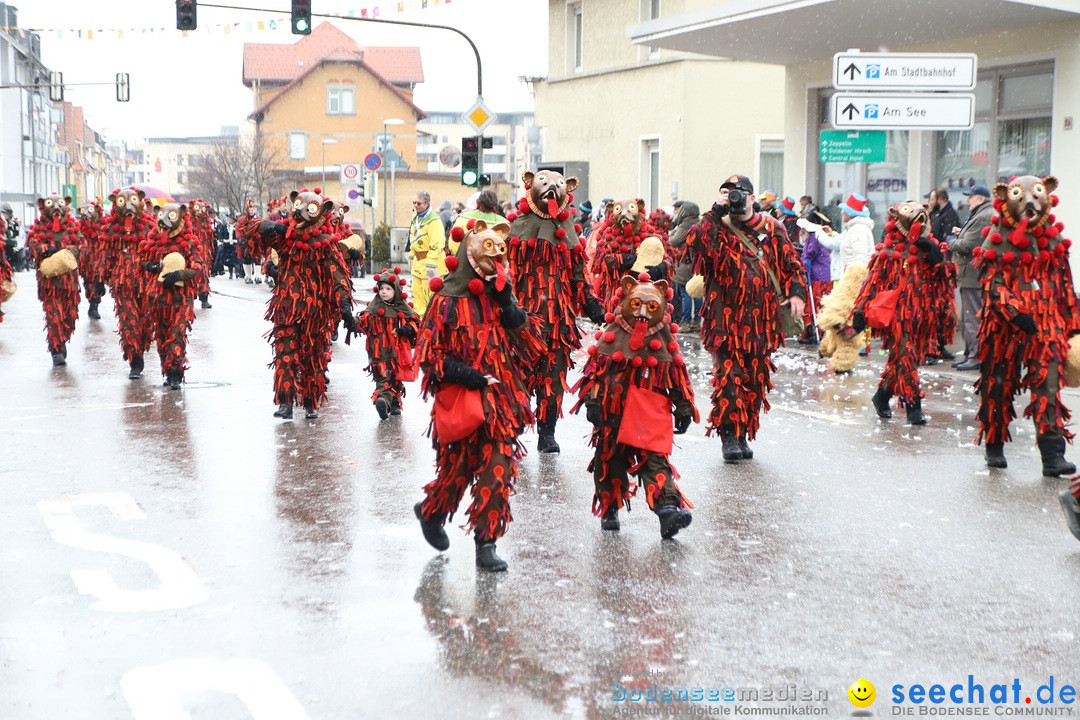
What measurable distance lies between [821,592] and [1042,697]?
1.40 meters

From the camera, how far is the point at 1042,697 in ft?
15.5

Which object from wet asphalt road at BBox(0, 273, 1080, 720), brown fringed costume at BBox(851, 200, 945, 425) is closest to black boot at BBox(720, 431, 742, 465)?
wet asphalt road at BBox(0, 273, 1080, 720)

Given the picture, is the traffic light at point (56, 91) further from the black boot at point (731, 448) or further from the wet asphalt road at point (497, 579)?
the black boot at point (731, 448)

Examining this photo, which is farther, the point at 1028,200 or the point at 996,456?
the point at 996,456

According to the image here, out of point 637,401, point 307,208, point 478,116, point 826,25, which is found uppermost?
point 826,25

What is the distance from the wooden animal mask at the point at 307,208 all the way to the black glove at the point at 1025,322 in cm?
536

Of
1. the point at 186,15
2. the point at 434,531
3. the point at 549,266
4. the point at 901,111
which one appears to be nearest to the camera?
the point at 434,531

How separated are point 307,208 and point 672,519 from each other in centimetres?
502

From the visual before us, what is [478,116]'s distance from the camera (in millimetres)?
23234

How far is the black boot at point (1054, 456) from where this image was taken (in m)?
8.61

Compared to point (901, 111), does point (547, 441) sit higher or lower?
lower

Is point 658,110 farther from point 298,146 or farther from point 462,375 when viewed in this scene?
point 298,146

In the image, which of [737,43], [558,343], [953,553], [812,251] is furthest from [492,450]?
[737,43]

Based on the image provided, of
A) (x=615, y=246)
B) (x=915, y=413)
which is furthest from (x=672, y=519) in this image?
(x=615, y=246)
